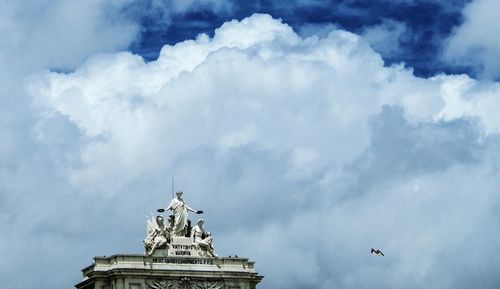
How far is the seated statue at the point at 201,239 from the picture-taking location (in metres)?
195

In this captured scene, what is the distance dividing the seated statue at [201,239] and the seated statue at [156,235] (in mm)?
2896

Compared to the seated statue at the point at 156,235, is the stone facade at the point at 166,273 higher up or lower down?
lower down

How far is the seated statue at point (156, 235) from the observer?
194 metres

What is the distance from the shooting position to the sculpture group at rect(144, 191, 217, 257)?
19450cm

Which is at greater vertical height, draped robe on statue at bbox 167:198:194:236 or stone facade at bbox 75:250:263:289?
draped robe on statue at bbox 167:198:194:236

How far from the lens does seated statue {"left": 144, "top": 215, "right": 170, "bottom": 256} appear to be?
194000 millimetres

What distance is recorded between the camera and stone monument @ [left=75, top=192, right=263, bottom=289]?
192 m

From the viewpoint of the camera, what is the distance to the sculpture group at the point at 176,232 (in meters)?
194

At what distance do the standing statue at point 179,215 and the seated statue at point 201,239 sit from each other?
45.3 inches

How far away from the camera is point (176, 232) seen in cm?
19575

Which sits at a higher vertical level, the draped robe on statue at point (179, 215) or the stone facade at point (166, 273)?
the draped robe on statue at point (179, 215)

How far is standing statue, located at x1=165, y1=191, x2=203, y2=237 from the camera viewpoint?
643ft

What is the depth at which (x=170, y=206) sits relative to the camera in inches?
7781

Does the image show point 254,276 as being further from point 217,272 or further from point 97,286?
point 97,286
